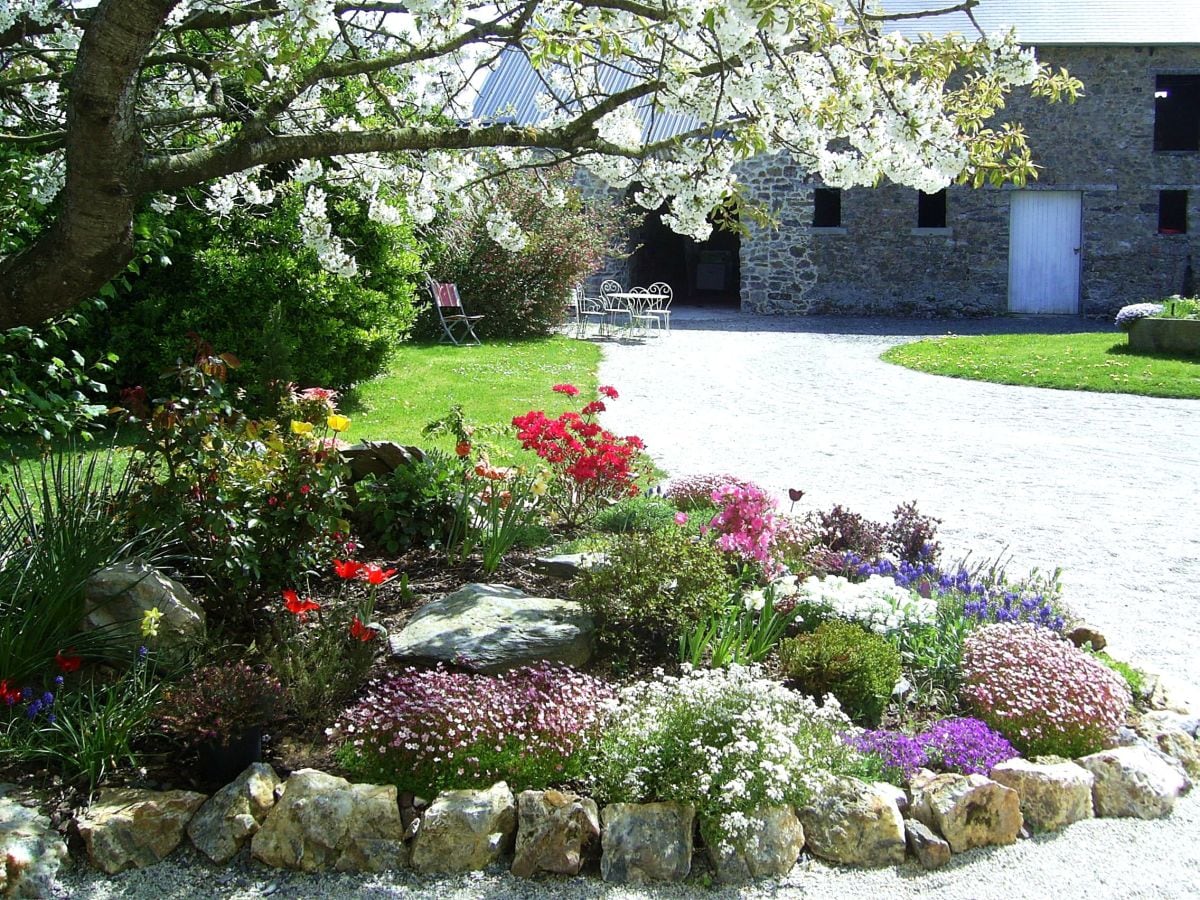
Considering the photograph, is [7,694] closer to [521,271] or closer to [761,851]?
[761,851]

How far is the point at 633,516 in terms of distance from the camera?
A: 5391 mm

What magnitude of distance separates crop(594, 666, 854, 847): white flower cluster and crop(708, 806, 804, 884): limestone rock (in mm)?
26

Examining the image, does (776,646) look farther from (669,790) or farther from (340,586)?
(340,586)

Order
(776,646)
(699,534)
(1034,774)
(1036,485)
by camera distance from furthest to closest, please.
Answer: (1036,485)
(699,534)
(776,646)
(1034,774)

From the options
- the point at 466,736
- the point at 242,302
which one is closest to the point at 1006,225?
the point at 242,302

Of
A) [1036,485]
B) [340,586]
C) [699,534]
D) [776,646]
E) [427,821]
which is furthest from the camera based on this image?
[1036,485]

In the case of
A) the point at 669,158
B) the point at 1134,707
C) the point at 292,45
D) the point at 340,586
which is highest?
the point at 292,45

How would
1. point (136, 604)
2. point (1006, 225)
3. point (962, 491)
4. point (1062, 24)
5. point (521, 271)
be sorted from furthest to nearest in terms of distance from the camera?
1. point (1006, 225)
2. point (1062, 24)
3. point (521, 271)
4. point (962, 491)
5. point (136, 604)

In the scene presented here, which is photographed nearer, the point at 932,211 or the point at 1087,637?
the point at 1087,637

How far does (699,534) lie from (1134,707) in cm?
189

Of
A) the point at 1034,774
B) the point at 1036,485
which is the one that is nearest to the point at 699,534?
the point at 1034,774

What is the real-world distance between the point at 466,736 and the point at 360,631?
24.9 inches

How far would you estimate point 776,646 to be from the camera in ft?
14.1

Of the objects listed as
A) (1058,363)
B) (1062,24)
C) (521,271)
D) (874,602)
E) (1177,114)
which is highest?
(1062,24)
